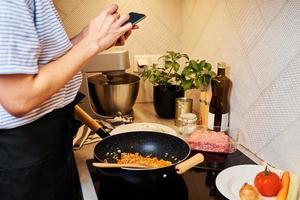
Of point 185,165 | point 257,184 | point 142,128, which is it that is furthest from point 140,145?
point 257,184

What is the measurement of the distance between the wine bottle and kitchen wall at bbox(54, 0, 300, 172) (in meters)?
0.03

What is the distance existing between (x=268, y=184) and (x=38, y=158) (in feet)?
1.90

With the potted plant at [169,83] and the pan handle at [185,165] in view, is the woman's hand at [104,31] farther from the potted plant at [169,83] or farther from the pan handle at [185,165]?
the potted plant at [169,83]

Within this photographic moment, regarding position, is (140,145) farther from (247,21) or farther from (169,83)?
(247,21)

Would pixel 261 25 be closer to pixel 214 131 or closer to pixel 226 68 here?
pixel 226 68

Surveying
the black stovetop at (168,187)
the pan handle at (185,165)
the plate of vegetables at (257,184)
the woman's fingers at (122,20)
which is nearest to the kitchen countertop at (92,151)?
the black stovetop at (168,187)

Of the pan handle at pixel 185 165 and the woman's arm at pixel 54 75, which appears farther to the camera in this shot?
the pan handle at pixel 185 165

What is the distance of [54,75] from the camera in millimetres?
748

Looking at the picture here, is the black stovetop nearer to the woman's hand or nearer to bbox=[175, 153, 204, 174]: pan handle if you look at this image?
bbox=[175, 153, 204, 174]: pan handle

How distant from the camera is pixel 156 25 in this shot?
5.52 feet

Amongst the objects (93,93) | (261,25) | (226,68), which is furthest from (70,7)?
(261,25)

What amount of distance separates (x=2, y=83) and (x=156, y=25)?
110 centimetres

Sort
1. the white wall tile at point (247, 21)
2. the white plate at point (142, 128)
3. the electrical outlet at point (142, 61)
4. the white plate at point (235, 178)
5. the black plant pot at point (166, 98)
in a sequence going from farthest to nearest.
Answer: the electrical outlet at point (142, 61), the black plant pot at point (166, 98), the white plate at point (142, 128), the white wall tile at point (247, 21), the white plate at point (235, 178)

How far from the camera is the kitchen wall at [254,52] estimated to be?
0.97 m
